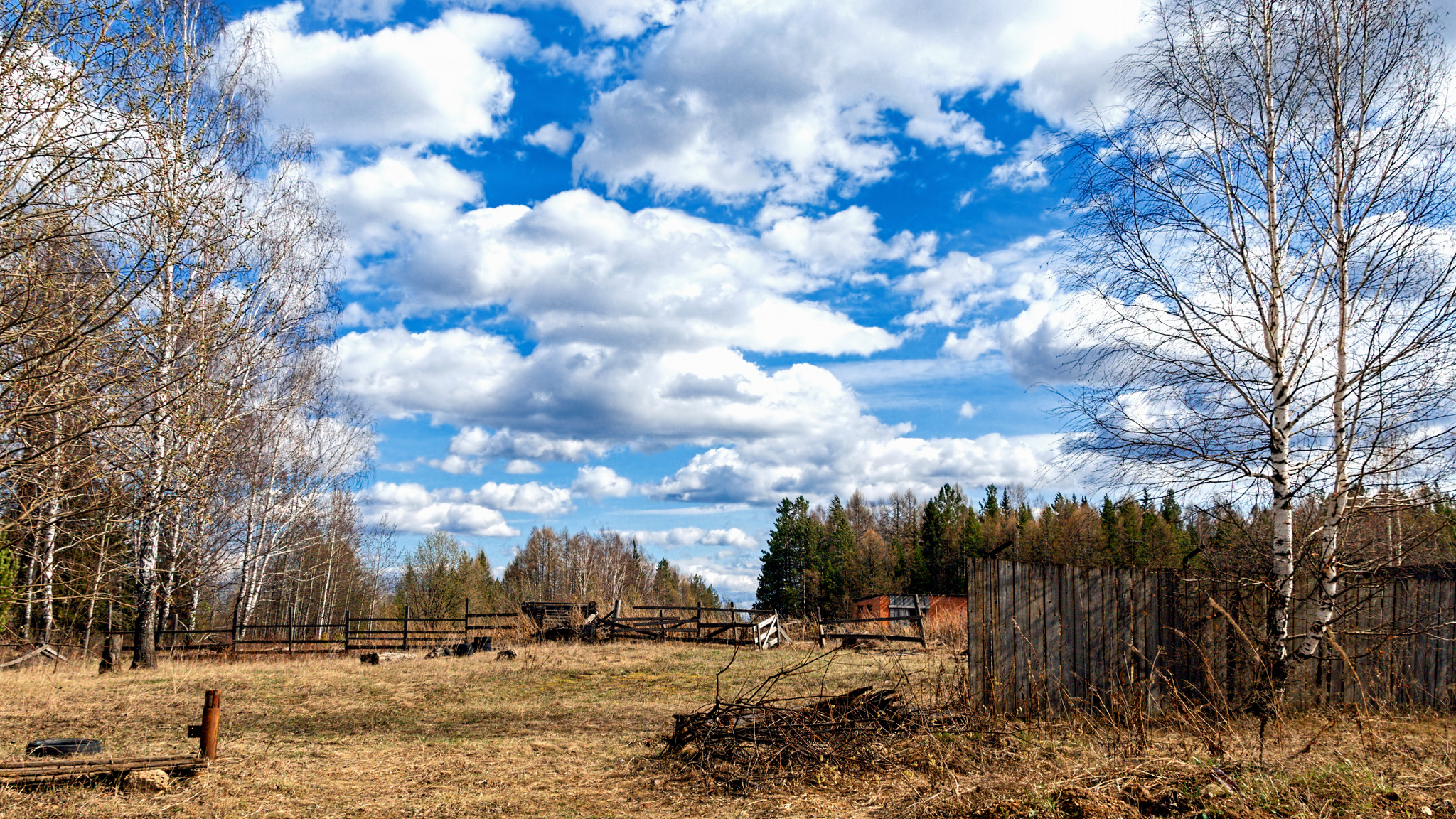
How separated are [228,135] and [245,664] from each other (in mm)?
10585

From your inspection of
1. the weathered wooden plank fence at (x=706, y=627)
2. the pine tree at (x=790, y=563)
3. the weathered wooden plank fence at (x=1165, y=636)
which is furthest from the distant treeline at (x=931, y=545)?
the weathered wooden plank fence at (x=1165, y=636)

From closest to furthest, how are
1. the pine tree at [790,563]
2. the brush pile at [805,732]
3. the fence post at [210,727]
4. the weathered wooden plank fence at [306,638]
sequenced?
the brush pile at [805,732] < the fence post at [210,727] < the weathered wooden plank fence at [306,638] < the pine tree at [790,563]

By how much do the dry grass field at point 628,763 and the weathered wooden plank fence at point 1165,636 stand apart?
463 mm

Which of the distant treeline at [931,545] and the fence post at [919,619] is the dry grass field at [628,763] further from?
the distant treeline at [931,545]

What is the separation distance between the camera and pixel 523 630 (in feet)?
77.5

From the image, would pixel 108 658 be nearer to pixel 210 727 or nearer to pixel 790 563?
pixel 210 727

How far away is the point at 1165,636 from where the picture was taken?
9.38 m

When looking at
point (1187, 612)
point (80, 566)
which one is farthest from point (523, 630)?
point (1187, 612)

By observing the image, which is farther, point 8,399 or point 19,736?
point 19,736

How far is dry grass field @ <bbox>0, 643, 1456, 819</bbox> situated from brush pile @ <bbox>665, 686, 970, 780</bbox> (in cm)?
15

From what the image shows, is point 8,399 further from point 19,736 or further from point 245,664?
point 245,664

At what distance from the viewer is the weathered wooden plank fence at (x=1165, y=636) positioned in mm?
8719

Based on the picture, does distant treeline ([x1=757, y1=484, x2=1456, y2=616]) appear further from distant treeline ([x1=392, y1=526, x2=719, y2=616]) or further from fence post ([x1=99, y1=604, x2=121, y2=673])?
fence post ([x1=99, y1=604, x2=121, y2=673])

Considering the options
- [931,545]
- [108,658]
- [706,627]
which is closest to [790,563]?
[931,545]
